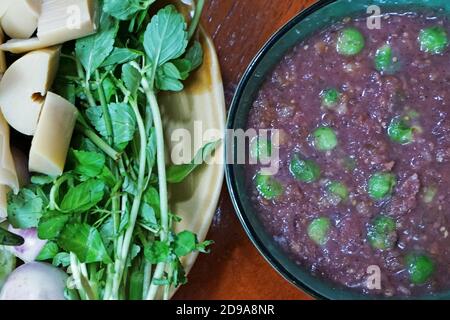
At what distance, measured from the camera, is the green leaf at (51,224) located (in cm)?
113

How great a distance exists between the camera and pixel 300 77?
4.18 ft

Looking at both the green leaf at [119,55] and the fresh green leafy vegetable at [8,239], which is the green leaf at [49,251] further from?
the green leaf at [119,55]

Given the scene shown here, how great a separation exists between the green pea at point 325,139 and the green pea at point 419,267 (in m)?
0.30

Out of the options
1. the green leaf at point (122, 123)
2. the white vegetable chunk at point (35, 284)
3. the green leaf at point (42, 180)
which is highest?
the green leaf at point (122, 123)

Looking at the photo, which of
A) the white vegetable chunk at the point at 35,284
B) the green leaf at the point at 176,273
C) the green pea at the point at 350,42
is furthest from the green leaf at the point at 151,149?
the green pea at the point at 350,42

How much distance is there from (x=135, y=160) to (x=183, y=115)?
6.4 inches

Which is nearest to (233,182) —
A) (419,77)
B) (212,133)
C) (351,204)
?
(212,133)

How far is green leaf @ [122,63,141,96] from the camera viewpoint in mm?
1159

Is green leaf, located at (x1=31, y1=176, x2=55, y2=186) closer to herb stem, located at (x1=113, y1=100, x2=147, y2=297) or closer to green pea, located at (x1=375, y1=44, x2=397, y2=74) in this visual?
herb stem, located at (x1=113, y1=100, x2=147, y2=297)

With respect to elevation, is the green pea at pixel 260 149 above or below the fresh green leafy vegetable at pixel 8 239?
above

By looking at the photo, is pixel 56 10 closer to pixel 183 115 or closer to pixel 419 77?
pixel 183 115

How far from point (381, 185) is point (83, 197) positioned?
2.08 ft

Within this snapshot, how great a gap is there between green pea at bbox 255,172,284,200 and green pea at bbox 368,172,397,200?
197mm

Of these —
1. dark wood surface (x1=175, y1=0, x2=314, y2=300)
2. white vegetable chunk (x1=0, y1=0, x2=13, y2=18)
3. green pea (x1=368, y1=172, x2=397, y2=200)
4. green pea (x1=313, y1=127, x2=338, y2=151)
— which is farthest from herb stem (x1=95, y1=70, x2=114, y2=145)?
green pea (x1=368, y1=172, x2=397, y2=200)
